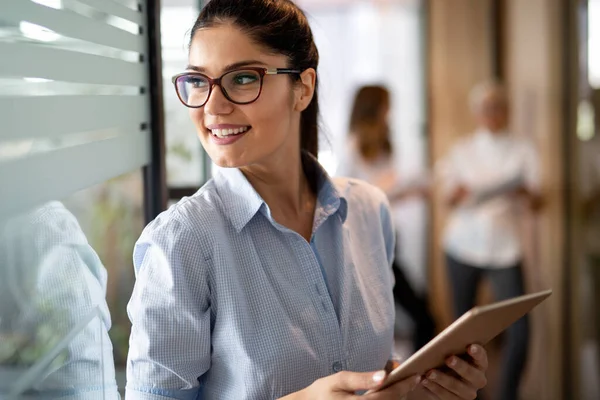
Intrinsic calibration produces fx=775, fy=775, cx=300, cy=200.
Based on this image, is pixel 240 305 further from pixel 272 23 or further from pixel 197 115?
pixel 272 23

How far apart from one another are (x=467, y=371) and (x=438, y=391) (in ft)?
0.20

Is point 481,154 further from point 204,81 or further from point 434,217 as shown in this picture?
point 204,81

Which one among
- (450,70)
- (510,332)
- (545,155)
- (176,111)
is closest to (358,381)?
(176,111)

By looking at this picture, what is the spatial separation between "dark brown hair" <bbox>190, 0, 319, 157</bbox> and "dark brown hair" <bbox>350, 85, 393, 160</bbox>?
2.48 m

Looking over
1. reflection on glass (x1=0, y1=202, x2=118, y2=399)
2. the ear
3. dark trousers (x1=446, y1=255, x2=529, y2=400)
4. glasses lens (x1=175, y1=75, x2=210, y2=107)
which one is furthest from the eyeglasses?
dark trousers (x1=446, y1=255, x2=529, y2=400)

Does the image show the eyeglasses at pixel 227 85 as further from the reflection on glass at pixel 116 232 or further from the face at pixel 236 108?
the reflection on glass at pixel 116 232

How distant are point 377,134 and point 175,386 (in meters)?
2.88

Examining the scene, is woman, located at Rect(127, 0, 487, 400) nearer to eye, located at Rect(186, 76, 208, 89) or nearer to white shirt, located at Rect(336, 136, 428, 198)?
eye, located at Rect(186, 76, 208, 89)

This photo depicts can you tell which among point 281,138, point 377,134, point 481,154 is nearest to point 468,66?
point 481,154

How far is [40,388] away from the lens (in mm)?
1044

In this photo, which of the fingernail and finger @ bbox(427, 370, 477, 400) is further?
finger @ bbox(427, 370, 477, 400)

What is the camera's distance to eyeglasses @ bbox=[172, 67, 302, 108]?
1.24 m

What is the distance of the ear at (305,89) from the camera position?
4.50 ft

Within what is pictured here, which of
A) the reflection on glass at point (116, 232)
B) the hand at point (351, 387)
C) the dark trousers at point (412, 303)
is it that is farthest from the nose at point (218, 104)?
the dark trousers at point (412, 303)
